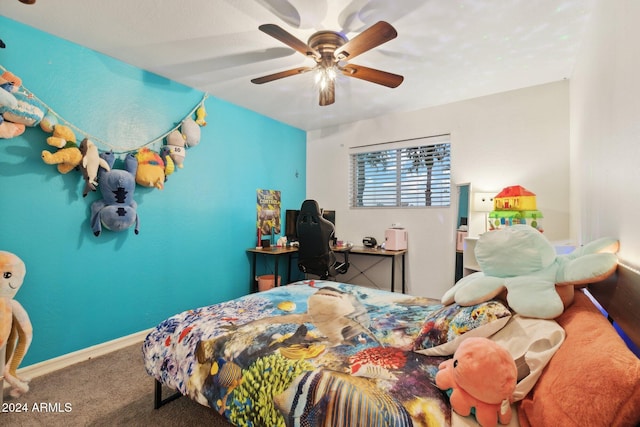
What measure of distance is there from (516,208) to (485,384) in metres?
2.29

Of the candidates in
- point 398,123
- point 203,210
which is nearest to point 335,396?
point 203,210

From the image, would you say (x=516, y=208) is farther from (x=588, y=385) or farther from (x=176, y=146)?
(x=176, y=146)

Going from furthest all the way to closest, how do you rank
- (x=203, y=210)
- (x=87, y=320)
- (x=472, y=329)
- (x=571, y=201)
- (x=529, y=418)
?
(x=203, y=210), (x=571, y=201), (x=87, y=320), (x=472, y=329), (x=529, y=418)

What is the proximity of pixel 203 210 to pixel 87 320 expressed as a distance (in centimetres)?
137

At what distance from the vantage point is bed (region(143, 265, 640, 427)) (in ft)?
2.37

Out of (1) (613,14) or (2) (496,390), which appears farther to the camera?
(1) (613,14)

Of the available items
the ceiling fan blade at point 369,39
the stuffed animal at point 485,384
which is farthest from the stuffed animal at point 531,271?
the ceiling fan blade at point 369,39

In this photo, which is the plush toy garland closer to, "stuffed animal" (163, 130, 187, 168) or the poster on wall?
"stuffed animal" (163, 130, 187, 168)

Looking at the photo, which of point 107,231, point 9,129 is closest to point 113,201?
point 107,231

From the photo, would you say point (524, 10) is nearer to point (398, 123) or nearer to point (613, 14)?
point (613, 14)

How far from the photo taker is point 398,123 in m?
3.82

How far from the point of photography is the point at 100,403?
1766mm

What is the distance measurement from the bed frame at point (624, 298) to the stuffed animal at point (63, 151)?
10.3 feet

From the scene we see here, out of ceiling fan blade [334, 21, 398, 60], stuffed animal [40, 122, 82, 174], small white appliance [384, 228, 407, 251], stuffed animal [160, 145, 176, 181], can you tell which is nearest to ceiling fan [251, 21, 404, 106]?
ceiling fan blade [334, 21, 398, 60]
